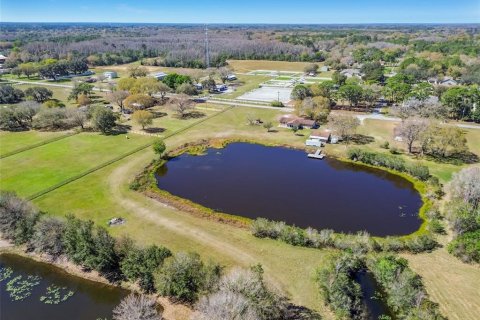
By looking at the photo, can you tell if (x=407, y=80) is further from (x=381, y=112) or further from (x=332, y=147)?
(x=332, y=147)

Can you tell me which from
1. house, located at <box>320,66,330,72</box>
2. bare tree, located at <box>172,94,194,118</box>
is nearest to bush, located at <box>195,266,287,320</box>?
Answer: bare tree, located at <box>172,94,194,118</box>

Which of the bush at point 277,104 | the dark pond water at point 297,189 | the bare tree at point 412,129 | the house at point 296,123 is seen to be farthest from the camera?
the bush at point 277,104

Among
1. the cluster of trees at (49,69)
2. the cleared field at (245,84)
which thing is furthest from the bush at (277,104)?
the cluster of trees at (49,69)

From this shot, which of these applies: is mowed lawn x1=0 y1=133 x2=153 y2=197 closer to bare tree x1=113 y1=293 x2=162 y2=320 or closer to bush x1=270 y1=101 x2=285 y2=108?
bare tree x1=113 y1=293 x2=162 y2=320

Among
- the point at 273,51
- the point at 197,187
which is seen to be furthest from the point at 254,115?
the point at 273,51

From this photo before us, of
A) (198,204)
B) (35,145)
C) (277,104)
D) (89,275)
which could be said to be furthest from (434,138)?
(35,145)

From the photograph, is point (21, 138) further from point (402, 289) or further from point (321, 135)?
point (402, 289)

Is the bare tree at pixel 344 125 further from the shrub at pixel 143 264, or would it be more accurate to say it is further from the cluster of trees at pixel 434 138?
the shrub at pixel 143 264
